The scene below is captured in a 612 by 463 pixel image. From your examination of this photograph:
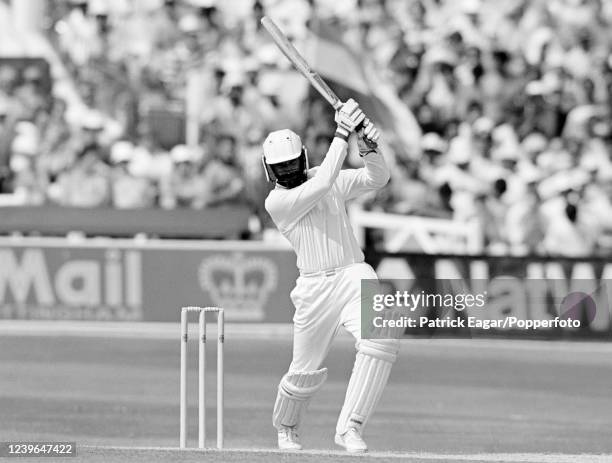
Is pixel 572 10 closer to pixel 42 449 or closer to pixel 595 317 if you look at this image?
pixel 595 317

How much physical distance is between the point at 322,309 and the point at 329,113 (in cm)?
1094

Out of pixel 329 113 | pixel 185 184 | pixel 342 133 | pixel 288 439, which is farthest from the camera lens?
pixel 329 113

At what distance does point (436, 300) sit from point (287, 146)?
6.62ft

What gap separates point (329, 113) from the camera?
2073 cm

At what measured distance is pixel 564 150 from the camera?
801 inches

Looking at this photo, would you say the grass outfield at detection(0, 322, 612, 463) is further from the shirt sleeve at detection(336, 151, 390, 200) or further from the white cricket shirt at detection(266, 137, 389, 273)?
the shirt sleeve at detection(336, 151, 390, 200)

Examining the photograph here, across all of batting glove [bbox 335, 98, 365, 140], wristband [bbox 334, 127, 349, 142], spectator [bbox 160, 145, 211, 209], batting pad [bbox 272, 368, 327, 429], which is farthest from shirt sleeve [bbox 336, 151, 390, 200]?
spectator [bbox 160, 145, 211, 209]

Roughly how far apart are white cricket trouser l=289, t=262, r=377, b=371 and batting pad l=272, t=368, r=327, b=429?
52 mm

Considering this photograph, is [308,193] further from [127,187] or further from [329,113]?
[329,113]

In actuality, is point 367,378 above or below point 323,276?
below

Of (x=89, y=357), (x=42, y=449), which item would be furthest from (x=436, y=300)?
(x=89, y=357)

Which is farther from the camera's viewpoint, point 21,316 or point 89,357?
point 21,316

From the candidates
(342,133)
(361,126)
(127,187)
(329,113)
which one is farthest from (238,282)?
(361,126)

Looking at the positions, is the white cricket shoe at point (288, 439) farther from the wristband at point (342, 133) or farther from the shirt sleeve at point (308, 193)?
the wristband at point (342, 133)
